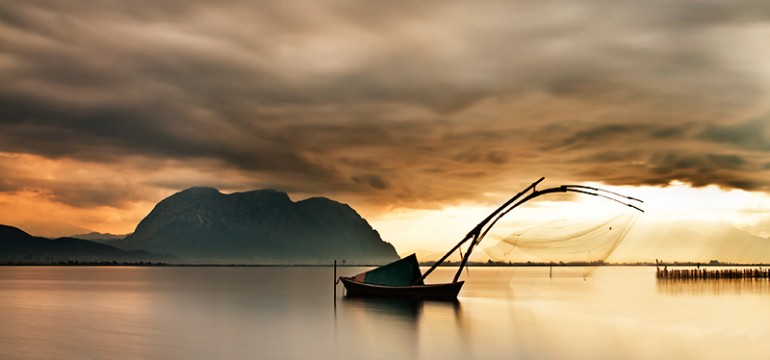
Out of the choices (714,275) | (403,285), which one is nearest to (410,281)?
(403,285)

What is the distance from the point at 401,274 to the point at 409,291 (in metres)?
1.48

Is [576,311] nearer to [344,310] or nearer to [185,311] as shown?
[344,310]

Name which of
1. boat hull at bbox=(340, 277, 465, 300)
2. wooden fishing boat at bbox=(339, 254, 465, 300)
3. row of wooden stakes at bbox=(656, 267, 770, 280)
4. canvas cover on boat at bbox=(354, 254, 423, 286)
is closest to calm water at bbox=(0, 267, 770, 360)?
boat hull at bbox=(340, 277, 465, 300)

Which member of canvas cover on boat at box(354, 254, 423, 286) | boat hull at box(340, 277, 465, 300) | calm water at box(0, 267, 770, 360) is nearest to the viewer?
calm water at box(0, 267, 770, 360)

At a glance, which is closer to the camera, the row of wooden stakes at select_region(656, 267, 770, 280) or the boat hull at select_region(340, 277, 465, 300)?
the boat hull at select_region(340, 277, 465, 300)

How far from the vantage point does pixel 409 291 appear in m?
54.3

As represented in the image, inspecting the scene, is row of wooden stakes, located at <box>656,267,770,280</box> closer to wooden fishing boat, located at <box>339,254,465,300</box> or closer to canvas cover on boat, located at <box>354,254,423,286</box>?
wooden fishing boat, located at <box>339,254,465,300</box>

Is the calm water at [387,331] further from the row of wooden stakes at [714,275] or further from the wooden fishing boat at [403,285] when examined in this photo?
the row of wooden stakes at [714,275]

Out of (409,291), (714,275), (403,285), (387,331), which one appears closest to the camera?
(387,331)

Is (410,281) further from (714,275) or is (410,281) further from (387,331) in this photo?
(714,275)

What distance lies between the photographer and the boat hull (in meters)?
54.4

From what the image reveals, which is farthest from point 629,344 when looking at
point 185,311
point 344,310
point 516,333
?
point 185,311

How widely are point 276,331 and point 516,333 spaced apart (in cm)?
1325

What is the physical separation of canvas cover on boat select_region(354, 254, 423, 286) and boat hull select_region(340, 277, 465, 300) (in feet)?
1.40
